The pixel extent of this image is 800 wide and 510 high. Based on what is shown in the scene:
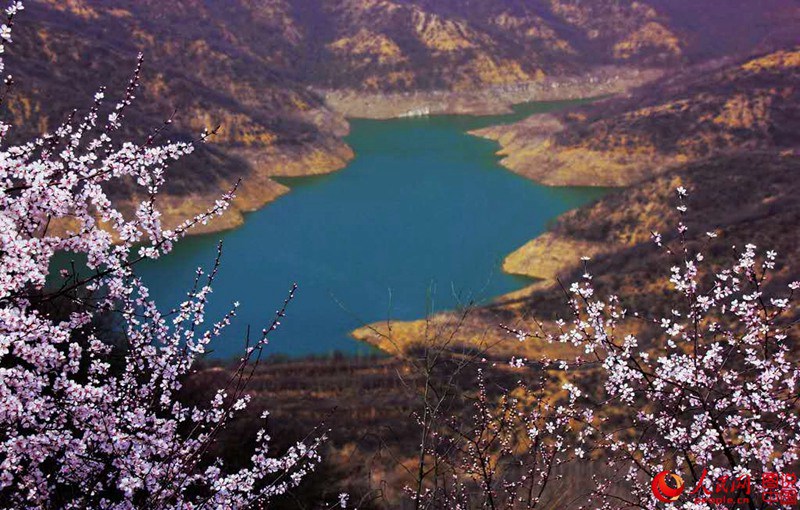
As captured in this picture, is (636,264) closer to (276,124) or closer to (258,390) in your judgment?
(258,390)

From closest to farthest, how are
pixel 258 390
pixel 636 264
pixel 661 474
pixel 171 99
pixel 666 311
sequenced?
pixel 661 474
pixel 258 390
pixel 666 311
pixel 636 264
pixel 171 99

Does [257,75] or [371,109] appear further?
[371,109]

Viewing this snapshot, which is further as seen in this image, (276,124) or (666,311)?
(276,124)

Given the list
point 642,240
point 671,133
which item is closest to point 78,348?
point 642,240

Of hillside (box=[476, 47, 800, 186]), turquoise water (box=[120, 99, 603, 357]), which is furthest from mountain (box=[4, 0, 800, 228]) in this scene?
hillside (box=[476, 47, 800, 186])

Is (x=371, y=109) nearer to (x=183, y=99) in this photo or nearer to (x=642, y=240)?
(x=183, y=99)

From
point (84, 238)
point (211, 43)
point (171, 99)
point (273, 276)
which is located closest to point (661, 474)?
point (84, 238)

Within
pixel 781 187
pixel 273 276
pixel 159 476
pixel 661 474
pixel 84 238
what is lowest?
pixel 273 276
